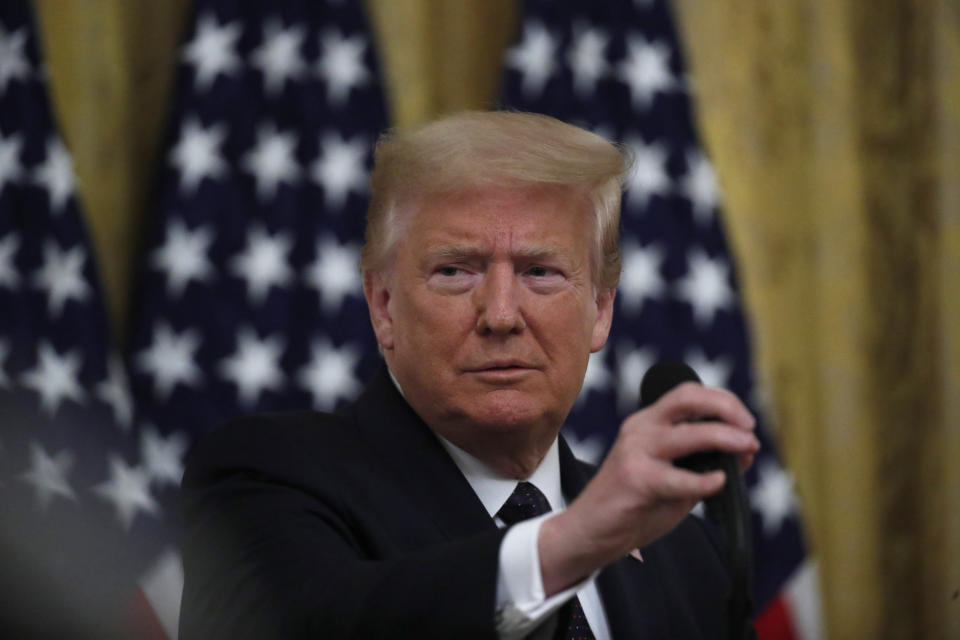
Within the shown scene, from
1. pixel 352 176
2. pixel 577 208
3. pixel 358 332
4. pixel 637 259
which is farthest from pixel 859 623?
pixel 577 208

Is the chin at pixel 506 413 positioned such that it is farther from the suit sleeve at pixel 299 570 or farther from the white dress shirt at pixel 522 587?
the white dress shirt at pixel 522 587

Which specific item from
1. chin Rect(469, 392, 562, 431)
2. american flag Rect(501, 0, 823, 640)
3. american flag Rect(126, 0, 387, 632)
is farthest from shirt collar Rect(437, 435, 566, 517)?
american flag Rect(501, 0, 823, 640)

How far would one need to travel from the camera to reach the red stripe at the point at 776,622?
140 inches

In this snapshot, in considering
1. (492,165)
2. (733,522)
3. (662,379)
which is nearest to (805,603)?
(492,165)

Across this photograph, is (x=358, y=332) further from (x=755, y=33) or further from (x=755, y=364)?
(x=755, y=33)

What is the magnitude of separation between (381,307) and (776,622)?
7.53 feet

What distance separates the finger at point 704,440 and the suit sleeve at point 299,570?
10.1 inches

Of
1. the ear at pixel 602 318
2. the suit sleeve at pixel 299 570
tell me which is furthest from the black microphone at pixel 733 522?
the ear at pixel 602 318

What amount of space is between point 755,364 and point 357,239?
1329 mm

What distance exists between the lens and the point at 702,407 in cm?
102

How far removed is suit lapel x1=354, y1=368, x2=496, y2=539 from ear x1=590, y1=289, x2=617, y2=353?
0.33 metres

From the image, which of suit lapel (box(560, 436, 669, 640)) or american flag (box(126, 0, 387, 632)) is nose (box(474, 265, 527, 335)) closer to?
suit lapel (box(560, 436, 669, 640))

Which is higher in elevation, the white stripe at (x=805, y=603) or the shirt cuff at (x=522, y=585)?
the shirt cuff at (x=522, y=585)

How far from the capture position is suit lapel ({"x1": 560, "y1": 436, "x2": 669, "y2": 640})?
161 centimetres
